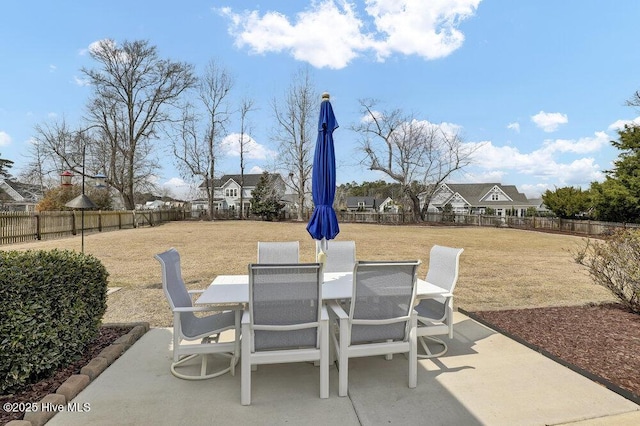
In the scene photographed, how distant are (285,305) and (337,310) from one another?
48 cm

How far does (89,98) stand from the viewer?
90.4 feet

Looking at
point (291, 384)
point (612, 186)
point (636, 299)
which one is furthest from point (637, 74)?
point (291, 384)

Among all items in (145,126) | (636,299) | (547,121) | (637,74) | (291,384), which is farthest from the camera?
(145,126)

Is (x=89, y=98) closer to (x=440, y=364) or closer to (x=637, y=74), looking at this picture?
(x=440, y=364)

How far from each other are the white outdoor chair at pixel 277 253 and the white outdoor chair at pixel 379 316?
170cm

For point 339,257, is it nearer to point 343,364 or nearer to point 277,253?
point 277,253

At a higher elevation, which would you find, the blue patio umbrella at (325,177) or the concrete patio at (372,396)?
the blue patio umbrella at (325,177)

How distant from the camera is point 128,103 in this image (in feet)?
94.8

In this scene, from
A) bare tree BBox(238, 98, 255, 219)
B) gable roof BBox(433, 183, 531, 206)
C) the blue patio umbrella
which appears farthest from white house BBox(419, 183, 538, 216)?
the blue patio umbrella

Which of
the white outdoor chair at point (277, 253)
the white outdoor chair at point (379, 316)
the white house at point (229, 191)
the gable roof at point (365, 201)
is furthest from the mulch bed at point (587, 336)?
the gable roof at point (365, 201)

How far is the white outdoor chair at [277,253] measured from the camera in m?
4.19

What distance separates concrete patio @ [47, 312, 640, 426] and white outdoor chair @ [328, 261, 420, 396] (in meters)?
0.24

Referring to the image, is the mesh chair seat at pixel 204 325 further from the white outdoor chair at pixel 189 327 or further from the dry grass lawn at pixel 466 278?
the dry grass lawn at pixel 466 278

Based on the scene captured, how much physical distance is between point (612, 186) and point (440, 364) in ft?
81.0
